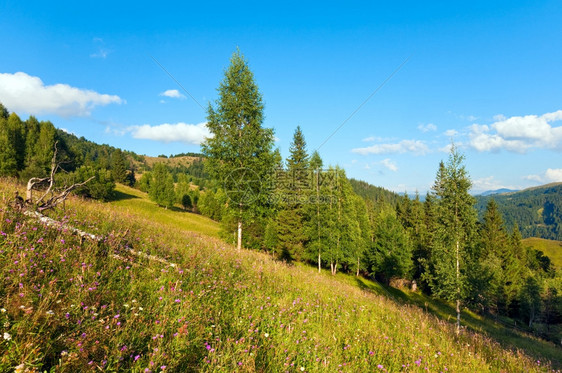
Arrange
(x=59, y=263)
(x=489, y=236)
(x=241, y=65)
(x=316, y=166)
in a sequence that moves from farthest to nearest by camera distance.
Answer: (x=489, y=236)
(x=316, y=166)
(x=241, y=65)
(x=59, y=263)

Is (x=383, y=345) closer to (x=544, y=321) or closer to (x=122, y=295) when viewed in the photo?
(x=122, y=295)

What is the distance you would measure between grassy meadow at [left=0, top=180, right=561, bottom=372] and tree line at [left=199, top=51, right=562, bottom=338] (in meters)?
7.83

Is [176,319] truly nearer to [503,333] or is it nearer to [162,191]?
[503,333]

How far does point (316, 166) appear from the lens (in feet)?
118

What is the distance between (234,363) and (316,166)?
3371cm

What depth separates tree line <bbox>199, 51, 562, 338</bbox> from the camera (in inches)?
600

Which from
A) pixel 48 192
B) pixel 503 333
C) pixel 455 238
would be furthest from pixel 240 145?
pixel 503 333

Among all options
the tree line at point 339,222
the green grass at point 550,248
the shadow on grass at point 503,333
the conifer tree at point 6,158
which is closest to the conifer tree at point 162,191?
the conifer tree at point 6,158

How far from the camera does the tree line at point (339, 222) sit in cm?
1523

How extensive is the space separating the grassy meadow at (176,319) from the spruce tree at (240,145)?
7.32 meters

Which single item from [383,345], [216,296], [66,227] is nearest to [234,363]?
[216,296]

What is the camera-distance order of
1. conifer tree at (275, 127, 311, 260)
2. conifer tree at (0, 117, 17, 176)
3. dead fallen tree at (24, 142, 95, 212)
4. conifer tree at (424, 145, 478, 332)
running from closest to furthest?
dead fallen tree at (24, 142, 95, 212) → conifer tree at (424, 145, 478, 332) → conifer tree at (275, 127, 311, 260) → conifer tree at (0, 117, 17, 176)

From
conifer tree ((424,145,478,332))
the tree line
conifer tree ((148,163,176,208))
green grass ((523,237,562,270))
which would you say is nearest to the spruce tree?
the tree line

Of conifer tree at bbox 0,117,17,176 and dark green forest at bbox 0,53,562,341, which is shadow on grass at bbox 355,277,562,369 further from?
conifer tree at bbox 0,117,17,176
